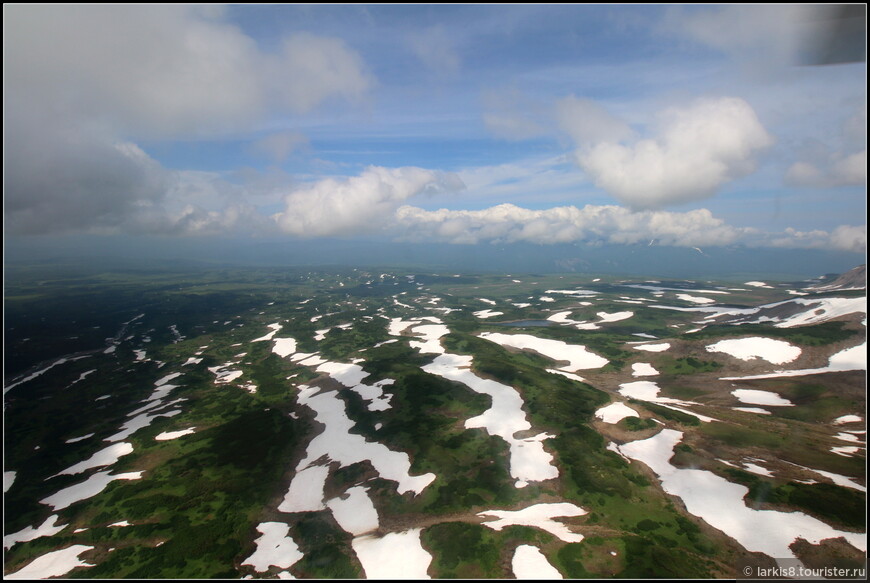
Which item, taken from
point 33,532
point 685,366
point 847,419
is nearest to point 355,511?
point 33,532

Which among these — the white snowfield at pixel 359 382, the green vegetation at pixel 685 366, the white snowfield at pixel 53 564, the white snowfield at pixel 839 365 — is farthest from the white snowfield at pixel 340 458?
the white snowfield at pixel 839 365

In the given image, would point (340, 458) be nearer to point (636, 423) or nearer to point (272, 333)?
point (636, 423)

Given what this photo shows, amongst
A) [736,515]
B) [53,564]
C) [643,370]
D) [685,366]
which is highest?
[736,515]

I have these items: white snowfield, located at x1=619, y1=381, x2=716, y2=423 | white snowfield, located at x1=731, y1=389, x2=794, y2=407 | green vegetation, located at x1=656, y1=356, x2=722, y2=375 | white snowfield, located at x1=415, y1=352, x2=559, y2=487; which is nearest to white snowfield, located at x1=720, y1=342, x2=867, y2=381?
green vegetation, located at x1=656, y1=356, x2=722, y2=375

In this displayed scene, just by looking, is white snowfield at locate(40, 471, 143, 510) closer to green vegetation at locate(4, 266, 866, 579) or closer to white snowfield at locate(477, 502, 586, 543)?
A: green vegetation at locate(4, 266, 866, 579)

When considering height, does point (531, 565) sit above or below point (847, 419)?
below
